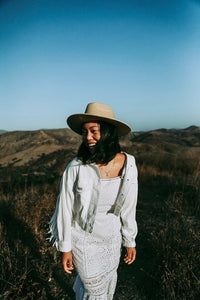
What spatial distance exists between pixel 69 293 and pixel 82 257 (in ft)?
3.76

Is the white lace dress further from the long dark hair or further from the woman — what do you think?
the long dark hair

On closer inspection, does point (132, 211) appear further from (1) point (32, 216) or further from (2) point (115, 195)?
(1) point (32, 216)

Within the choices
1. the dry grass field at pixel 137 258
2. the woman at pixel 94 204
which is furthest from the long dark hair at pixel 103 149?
the dry grass field at pixel 137 258

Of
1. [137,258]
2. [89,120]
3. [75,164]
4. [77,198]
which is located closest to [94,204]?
[77,198]

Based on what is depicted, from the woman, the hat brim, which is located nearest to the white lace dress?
the woman

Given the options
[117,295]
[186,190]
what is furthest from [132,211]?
[186,190]

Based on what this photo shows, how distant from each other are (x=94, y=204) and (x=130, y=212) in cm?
35

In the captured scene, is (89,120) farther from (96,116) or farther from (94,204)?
(94,204)

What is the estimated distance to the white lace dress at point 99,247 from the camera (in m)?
1.14

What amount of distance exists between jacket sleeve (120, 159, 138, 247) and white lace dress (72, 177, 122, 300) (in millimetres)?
90

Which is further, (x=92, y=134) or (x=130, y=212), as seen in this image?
A: (x=130, y=212)

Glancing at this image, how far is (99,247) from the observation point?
1188 millimetres

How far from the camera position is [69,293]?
1.82m

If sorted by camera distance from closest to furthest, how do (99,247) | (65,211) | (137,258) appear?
(65,211) < (99,247) < (137,258)
